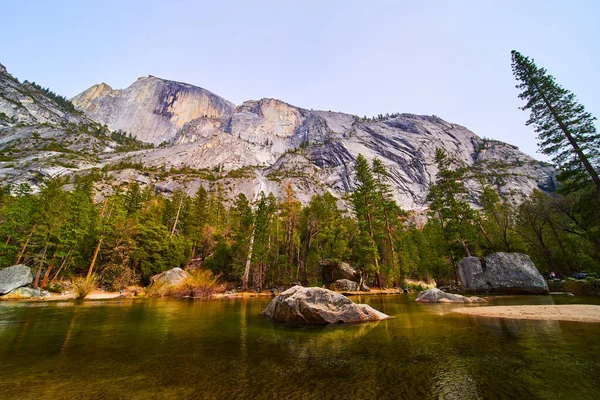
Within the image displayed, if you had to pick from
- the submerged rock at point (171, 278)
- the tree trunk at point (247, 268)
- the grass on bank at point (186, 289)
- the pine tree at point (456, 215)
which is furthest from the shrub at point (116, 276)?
the pine tree at point (456, 215)

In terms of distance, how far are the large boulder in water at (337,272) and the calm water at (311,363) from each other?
2843cm

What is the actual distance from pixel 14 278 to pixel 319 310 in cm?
3296

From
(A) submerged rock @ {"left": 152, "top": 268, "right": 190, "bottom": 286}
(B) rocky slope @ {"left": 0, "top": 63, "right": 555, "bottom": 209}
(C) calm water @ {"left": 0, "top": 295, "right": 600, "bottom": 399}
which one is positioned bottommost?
(C) calm water @ {"left": 0, "top": 295, "right": 600, "bottom": 399}

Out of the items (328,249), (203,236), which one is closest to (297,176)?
(203,236)

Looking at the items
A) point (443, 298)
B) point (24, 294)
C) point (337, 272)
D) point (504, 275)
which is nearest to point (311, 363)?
point (443, 298)

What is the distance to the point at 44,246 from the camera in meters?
31.0

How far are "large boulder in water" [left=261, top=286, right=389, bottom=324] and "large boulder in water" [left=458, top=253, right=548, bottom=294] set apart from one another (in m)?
19.0

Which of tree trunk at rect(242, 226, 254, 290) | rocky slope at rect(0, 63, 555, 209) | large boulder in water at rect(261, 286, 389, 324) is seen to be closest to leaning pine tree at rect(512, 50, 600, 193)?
large boulder in water at rect(261, 286, 389, 324)

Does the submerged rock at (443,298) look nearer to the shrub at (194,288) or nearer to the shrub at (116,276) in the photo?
the shrub at (194,288)

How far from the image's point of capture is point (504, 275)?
2312 centimetres

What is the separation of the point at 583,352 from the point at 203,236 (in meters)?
48.5

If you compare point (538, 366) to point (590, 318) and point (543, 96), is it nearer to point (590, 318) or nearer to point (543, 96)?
point (590, 318)

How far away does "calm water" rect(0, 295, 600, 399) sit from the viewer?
381 cm

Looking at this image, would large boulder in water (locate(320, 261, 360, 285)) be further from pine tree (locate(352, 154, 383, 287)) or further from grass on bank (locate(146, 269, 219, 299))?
grass on bank (locate(146, 269, 219, 299))
